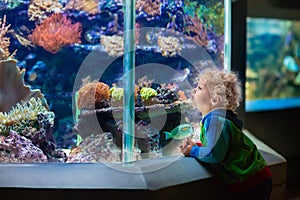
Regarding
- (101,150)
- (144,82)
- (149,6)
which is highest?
(149,6)

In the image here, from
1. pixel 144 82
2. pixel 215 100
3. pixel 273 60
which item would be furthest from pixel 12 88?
pixel 273 60

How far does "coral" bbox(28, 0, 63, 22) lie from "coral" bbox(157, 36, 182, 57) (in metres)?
0.71

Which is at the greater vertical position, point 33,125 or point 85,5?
point 85,5

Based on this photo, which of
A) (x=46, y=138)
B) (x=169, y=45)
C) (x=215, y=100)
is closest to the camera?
(x=215, y=100)

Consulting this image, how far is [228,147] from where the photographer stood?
230cm

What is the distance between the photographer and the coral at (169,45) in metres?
2.60

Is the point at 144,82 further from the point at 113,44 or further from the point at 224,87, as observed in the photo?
the point at 224,87

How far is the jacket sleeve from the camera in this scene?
2.27 metres

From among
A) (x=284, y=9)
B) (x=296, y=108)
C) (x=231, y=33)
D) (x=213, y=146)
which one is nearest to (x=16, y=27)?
(x=213, y=146)

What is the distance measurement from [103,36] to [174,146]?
2.91 ft

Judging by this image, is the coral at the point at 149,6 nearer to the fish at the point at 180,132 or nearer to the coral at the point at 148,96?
the coral at the point at 148,96

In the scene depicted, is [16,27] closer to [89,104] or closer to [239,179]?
[89,104]

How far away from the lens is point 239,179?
7.57 feet

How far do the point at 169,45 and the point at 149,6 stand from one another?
287 millimetres
